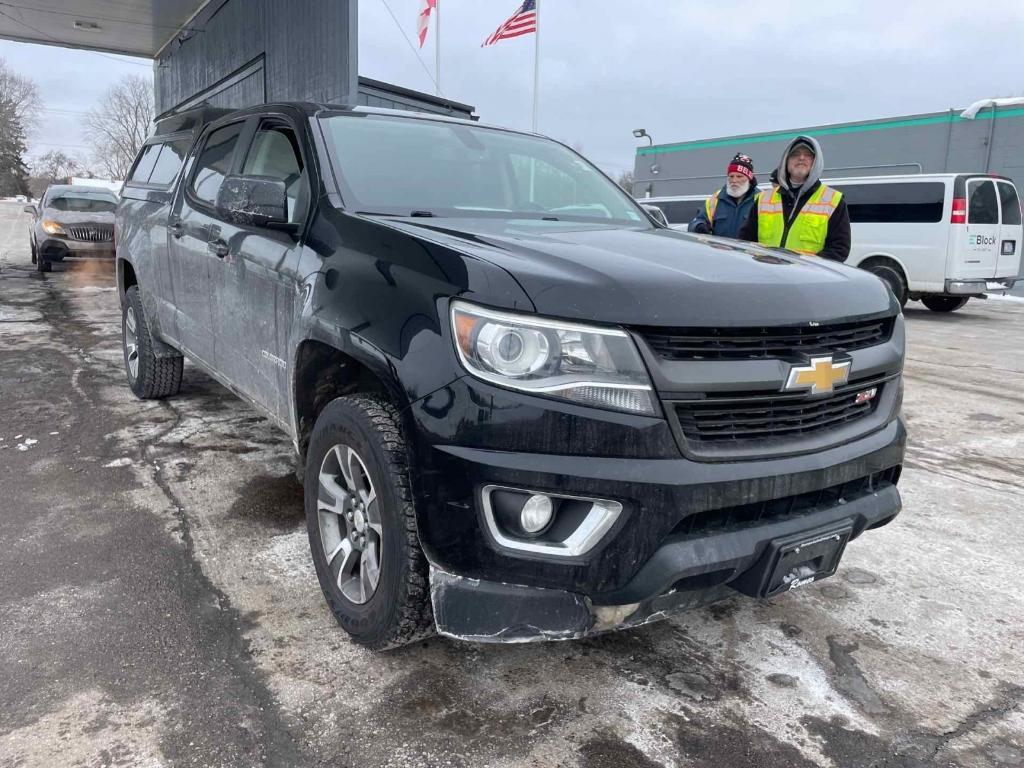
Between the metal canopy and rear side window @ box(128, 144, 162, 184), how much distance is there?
1190 cm

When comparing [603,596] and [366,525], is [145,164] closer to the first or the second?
[366,525]

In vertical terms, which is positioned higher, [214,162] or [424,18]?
[424,18]

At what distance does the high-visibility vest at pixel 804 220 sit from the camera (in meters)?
4.98

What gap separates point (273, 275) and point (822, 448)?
6.45 feet

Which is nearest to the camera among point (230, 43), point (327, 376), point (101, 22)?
point (327, 376)

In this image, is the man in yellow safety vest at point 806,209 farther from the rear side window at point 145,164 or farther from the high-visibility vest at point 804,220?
the rear side window at point 145,164

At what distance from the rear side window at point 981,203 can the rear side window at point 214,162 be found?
36.8ft

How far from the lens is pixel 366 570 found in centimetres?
235

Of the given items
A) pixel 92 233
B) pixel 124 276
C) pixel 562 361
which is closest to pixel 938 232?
pixel 124 276

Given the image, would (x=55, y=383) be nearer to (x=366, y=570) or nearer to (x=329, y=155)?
(x=329, y=155)

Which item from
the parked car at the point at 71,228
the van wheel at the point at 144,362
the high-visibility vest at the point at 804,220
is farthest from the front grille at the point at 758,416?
the parked car at the point at 71,228

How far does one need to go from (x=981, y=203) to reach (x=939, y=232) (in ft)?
2.53

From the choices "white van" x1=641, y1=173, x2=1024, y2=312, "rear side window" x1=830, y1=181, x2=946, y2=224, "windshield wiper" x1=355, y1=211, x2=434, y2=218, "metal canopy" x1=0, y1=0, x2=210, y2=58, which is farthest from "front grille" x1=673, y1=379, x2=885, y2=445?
"metal canopy" x1=0, y1=0, x2=210, y2=58

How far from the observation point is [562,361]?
1.91 metres
